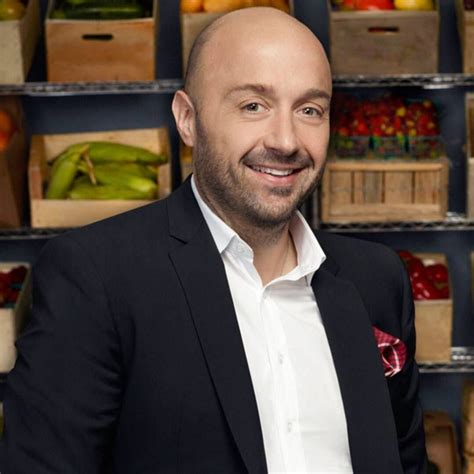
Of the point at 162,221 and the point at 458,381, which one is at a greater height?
the point at 162,221

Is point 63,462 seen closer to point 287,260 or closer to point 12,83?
point 287,260

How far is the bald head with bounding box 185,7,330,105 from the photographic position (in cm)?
137

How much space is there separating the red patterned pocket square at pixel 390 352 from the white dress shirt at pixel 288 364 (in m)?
0.10

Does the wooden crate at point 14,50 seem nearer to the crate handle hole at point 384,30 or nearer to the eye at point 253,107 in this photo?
the crate handle hole at point 384,30

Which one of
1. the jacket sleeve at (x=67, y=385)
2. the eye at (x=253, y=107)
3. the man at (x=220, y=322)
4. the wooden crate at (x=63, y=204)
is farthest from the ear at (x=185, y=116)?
the wooden crate at (x=63, y=204)

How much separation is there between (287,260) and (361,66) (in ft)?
4.69

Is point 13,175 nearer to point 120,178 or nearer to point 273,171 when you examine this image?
point 120,178

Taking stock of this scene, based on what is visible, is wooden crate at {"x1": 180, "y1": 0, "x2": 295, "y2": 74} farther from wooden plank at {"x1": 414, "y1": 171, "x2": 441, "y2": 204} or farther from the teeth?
the teeth

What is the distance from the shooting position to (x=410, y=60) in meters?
2.86

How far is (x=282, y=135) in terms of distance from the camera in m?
1.35

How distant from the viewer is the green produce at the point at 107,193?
2.86 m

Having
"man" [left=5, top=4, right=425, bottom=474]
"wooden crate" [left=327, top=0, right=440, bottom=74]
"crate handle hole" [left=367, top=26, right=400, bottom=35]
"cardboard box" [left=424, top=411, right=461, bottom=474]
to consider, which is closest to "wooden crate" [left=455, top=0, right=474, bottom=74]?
"wooden crate" [left=327, top=0, right=440, bottom=74]

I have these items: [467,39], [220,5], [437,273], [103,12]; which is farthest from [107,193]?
[467,39]

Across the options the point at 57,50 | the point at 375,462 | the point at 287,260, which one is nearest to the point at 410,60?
the point at 57,50
